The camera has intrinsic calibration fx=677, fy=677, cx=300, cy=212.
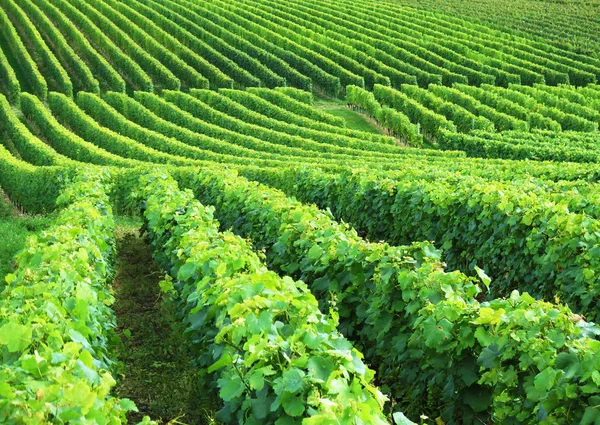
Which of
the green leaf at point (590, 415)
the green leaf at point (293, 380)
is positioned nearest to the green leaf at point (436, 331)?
the green leaf at point (590, 415)

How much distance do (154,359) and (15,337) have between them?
5.33 meters

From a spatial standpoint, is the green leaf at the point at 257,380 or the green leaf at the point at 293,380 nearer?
the green leaf at the point at 293,380

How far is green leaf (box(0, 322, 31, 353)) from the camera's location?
548cm

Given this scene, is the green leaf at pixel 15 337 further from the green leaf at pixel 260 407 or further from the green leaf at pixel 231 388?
the green leaf at pixel 260 407

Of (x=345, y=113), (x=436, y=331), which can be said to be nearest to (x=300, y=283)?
(x=436, y=331)

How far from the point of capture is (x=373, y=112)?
1980 inches

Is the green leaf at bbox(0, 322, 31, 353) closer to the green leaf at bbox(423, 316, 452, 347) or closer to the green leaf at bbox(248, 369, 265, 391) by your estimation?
the green leaf at bbox(248, 369, 265, 391)

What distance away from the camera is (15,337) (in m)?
5.52

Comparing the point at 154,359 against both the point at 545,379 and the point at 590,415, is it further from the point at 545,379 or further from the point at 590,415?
the point at 590,415

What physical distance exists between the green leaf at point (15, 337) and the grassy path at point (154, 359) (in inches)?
70.5

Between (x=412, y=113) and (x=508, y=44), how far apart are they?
83.3ft

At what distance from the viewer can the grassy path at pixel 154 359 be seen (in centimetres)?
899

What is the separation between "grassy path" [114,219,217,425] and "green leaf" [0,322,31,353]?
1.79m

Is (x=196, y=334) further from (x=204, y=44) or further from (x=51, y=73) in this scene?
(x=204, y=44)
